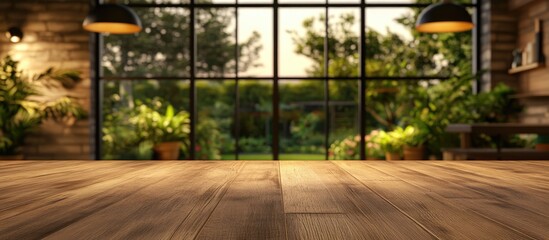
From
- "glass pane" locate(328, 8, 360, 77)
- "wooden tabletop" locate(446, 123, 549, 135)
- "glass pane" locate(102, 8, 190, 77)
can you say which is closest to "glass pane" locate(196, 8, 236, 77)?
"glass pane" locate(102, 8, 190, 77)

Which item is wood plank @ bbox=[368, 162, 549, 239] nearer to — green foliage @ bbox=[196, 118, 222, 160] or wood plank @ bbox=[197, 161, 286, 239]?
wood plank @ bbox=[197, 161, 286, 239]

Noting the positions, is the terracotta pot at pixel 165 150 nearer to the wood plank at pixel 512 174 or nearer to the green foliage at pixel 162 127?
the green foliage at pixel 162 127

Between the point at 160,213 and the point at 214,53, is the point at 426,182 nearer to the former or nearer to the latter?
the point at 160,213

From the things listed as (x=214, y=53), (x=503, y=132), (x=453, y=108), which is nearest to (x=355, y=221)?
(x=503, y=132)

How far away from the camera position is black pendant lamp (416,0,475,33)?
13.5 ft

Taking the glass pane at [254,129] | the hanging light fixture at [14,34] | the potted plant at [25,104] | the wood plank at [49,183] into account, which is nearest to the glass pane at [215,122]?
the glass pane at [254,129]

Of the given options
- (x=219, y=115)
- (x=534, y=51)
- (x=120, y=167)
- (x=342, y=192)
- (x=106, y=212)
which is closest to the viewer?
(x=106, y=212)

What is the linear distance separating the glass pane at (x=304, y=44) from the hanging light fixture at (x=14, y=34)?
12.2 ft

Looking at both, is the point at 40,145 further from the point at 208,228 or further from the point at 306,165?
the point at 208,228

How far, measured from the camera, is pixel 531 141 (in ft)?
18.2

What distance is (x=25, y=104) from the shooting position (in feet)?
19.3

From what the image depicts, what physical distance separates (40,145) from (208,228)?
6197 mm

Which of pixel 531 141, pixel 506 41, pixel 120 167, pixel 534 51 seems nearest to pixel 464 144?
pixel 531 141

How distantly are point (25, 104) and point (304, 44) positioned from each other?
428 centimetres
